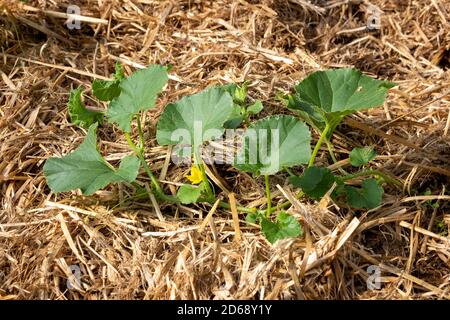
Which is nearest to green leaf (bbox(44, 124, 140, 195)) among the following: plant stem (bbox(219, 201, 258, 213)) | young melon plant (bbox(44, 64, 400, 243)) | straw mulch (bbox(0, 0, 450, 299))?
young melon plant (bbox(44, 64, 400, 243))

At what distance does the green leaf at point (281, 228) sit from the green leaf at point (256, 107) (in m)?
0.40

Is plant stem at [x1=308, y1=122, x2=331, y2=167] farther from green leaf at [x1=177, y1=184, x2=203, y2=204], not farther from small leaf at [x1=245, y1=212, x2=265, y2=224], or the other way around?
green leaf at [x1=177, y1=184, x2=203, y2=204]

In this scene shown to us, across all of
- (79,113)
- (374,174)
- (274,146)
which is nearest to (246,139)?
(274,146)

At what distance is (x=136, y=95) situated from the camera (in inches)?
77.9

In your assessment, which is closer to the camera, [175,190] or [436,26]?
[175,190]

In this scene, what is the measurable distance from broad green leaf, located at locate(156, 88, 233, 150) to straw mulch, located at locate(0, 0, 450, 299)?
0.45 ft

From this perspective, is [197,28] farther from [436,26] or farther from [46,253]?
[46,253]

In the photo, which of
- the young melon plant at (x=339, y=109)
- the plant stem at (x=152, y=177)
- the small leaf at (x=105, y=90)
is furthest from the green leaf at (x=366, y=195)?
the small leaf at (x=105, y=90)

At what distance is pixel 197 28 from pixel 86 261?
111cm

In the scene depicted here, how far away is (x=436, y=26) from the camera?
2.59 metres

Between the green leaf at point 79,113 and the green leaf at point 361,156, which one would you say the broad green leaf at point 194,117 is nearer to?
the green leaf at point 79,113

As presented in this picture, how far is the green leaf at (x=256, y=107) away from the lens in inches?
79.4

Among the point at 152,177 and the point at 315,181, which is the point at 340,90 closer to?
the point at 315,181

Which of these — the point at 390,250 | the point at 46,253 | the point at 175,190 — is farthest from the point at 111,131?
the point at 390,250
